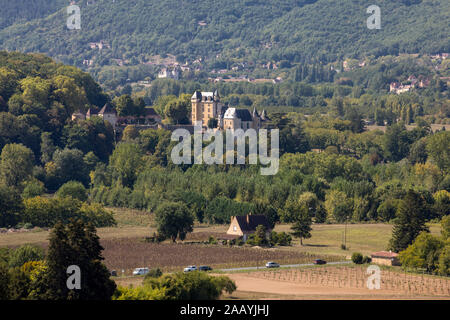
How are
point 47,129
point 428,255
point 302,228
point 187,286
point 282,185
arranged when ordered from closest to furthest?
point 187,286, point 428,255, point 302,228, point 282,185, point 47,129

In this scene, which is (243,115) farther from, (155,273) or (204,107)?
(155,273)

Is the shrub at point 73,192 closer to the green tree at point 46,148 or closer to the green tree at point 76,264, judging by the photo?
the green tree at point 46,148

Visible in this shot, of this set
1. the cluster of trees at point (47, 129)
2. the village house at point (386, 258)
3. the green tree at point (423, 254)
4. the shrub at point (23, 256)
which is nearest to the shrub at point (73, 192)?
the cluster of trees at point (47, 129)

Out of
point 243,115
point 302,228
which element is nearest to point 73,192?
point 302,228

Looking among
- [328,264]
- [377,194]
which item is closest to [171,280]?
[328,264]

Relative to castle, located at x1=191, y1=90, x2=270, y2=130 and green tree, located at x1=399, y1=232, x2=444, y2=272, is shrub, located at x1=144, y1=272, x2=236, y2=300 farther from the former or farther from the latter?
castle, located at x1=191, y1=90, x2=270, y2=130
